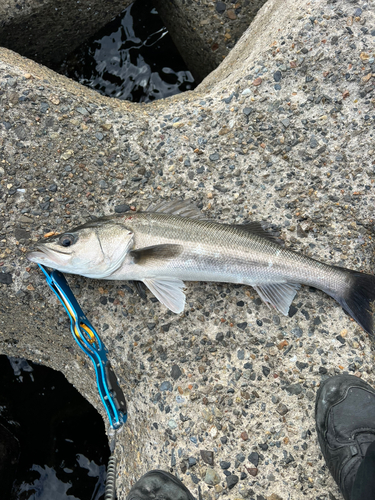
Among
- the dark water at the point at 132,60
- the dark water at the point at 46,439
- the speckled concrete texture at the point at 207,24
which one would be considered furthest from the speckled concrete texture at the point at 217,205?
the dark water at the point at 132,60

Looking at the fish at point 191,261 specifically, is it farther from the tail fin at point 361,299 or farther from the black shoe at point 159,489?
the black shoe at point 159,489

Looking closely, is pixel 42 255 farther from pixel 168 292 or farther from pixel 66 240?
pixel 168 292

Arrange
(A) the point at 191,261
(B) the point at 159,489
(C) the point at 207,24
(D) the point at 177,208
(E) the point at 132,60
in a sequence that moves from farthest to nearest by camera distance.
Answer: (E) the point at 132,60 → (C) the point at 207,24 → (D) the point at 177,208 → (A) the point at 191,261 → (B) the point at 159,489

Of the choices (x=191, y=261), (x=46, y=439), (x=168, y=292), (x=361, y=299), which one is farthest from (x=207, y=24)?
(x=46, y=439)

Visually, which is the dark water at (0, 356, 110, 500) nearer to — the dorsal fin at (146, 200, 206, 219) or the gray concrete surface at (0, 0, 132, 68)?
the dorsal fin at (146, 200, 206, 219)

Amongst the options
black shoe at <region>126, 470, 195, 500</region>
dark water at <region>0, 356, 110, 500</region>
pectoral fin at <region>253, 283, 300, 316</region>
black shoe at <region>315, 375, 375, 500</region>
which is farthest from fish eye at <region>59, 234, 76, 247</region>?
black shoe at <region>315, 375, 375, 500</region>

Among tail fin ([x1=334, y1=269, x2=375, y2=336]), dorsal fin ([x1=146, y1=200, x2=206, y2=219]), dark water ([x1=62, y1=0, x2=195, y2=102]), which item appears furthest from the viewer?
dark water ([x1=62, y1=0, x2=195, y2=102])
